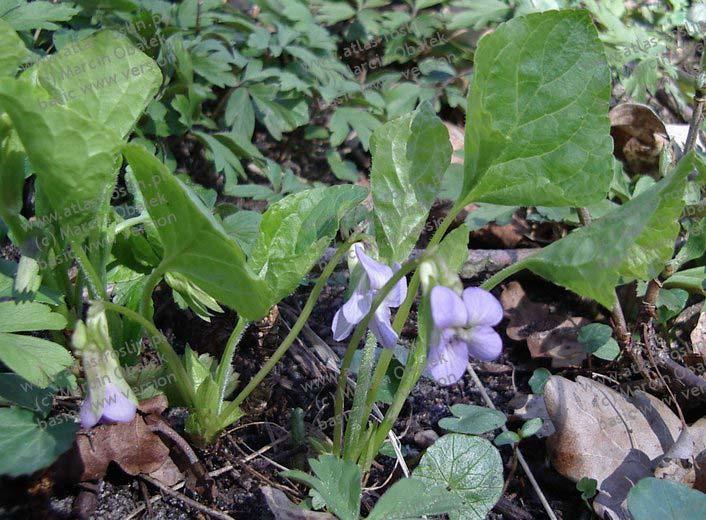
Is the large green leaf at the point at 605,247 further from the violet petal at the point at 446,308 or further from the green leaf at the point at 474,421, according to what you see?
the green leaf at the point at 474,421

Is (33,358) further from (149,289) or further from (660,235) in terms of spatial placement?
(660,235)

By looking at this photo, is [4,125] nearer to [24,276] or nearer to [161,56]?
[24,276]

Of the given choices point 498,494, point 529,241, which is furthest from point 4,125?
point 529,241

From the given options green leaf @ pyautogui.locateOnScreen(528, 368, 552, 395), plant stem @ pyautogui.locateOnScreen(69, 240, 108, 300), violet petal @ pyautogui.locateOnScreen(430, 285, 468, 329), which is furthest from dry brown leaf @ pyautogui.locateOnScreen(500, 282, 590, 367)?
plant stem @ pyautogui.locateOnScreen(69, 240, 108, 300)

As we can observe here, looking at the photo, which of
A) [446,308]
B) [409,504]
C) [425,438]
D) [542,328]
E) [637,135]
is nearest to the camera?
[446,308]

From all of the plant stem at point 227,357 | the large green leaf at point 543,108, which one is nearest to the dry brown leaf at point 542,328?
the large green leaf at point 543,108

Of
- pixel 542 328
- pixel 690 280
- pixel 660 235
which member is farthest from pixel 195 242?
pixel 690 280

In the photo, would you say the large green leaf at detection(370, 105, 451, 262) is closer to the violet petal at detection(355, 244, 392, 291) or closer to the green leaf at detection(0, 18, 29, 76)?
the violet petal at detection(355, 244, 392, 291)
